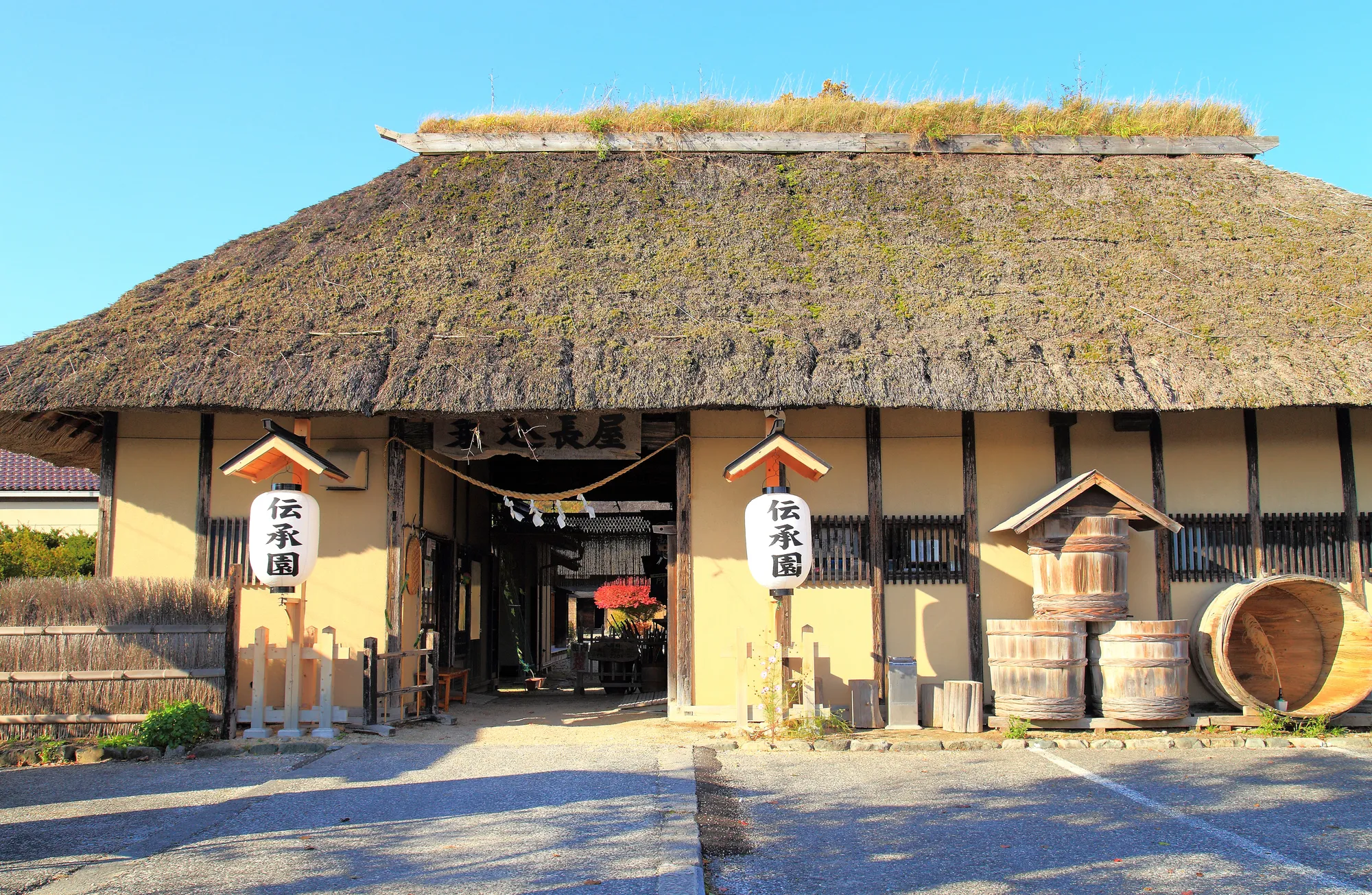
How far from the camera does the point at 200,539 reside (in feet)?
28.3

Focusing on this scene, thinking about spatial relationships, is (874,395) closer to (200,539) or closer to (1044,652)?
(1044,652)

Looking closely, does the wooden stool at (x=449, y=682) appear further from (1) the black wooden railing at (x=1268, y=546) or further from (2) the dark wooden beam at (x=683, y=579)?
(1) the black wooden railing at (x=1268, y=546)

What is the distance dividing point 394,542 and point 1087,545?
19.4 feet

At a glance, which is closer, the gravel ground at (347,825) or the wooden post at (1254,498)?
the gravel ground at (347,825)

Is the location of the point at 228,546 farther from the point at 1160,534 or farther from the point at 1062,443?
the point at 1160,534

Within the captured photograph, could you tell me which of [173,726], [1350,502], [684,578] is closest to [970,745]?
[684,578]

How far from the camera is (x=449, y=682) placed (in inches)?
391

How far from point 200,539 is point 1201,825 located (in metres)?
7.96

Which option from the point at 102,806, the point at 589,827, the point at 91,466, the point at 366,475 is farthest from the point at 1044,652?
the point at 91,466

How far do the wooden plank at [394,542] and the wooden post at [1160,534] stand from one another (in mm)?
6722

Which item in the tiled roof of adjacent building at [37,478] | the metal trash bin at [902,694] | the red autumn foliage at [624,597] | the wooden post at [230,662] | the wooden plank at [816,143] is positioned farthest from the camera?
the tiled roof of adjacent building at [37,478]

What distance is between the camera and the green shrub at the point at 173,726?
7.12 meters

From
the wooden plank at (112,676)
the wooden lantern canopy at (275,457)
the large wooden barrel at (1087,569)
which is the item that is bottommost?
the wooden plank at (112,676)

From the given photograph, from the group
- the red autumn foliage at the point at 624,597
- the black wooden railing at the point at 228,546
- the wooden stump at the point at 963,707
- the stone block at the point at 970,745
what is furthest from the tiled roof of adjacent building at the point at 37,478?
the stone block at the point at 970,745
